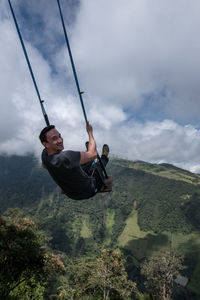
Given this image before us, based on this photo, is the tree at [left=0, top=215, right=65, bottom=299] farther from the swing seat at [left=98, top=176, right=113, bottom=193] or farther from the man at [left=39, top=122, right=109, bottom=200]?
the man at [left=39, top=122, right=109, bottom=200]

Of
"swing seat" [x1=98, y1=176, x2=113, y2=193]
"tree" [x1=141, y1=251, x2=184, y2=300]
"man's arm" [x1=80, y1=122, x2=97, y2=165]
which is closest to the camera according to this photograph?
"man's arm" [x1=80, y1=122, x2=97, y2=165]

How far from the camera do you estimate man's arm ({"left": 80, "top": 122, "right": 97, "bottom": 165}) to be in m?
3.13

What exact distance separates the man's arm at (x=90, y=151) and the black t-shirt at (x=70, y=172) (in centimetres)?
9

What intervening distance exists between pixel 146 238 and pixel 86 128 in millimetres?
172065

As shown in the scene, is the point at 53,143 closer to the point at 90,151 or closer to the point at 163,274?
the point at 90,151

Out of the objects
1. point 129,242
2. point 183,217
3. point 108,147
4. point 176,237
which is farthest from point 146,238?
point 108,147

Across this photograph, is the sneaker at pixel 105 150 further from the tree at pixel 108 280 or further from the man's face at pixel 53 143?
the tree at pixel 108 280

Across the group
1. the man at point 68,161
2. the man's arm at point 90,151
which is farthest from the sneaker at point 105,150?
the man's arm at point 90,151

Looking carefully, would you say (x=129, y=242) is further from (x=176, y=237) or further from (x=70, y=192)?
(x=70, y=192)

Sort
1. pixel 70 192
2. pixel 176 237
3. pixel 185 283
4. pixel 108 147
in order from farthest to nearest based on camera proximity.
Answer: pixel 176 237, pixel 185 283, pixel 108 147, pixel 70 192

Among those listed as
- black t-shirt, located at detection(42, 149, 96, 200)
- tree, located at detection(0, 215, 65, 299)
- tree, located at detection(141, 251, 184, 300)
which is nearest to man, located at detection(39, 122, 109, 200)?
black t-shirt, located at detection(42, 149, 96, 200)

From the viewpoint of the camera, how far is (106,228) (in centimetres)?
18938

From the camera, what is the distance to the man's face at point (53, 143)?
3223mm

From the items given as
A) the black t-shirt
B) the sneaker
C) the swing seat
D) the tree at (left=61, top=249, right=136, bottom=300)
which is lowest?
the tree at (left=61, top=249, right=136, bottom=300)
